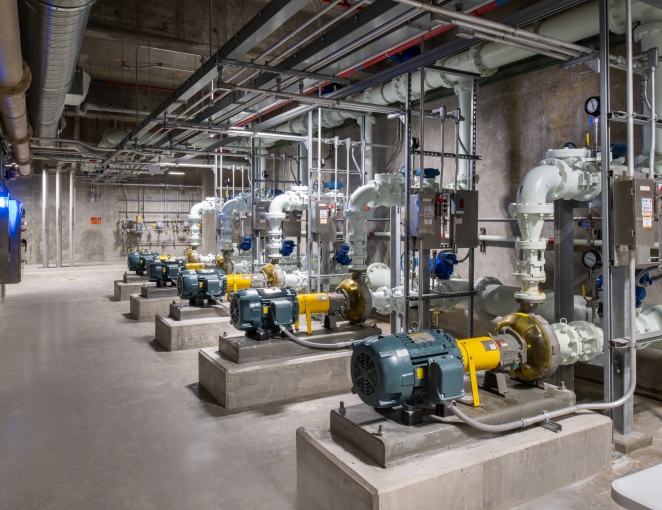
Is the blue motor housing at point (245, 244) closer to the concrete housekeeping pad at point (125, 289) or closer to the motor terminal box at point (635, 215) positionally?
the concrete housekeeping pad at point (125, 289)

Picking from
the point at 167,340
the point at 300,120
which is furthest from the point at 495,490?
the point at 300,120

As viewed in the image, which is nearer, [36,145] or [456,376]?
[456,376]

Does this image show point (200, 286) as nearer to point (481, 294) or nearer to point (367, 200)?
point (367, 200)

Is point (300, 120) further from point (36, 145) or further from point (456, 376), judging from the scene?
point (456, 376)

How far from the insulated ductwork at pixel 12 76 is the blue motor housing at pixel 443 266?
3.74m

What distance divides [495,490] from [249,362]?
2374mm

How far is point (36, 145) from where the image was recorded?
862 cm

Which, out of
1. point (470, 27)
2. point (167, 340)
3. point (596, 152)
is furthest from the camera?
point (167, 340)

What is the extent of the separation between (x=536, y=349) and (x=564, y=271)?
39.8 inches

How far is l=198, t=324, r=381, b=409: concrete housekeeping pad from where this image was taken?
4.20 meters

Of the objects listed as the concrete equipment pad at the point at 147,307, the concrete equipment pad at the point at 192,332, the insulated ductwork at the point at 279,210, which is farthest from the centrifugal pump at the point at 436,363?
the concrete equipment pad at the point at 147,307

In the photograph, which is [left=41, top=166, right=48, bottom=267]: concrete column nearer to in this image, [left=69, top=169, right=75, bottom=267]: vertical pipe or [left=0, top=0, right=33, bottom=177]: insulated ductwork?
[left=69, top=169, right=75, bottom=267]: vertical pipe

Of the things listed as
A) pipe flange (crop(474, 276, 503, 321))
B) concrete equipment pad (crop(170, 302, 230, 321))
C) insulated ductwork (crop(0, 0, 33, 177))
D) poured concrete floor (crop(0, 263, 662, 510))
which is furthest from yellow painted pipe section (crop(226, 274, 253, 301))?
pipe flange (crop(474, 276, 503, 321))

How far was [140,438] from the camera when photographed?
11.8 ft
